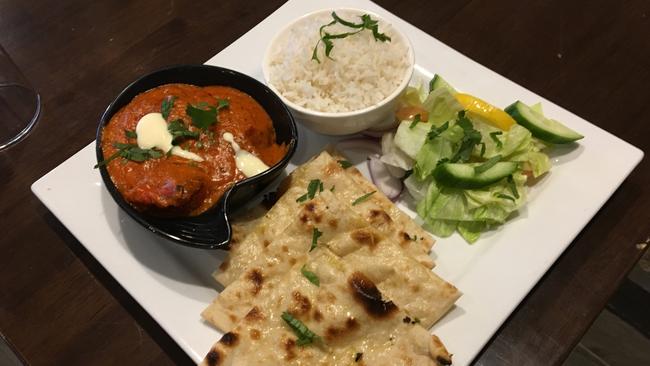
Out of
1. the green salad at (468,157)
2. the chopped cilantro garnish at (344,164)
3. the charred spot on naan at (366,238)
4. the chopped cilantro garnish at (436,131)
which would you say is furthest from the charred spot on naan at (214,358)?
the chopped cilantro garnish at (436,131)

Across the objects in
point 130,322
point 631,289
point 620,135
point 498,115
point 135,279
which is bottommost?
point 631,289

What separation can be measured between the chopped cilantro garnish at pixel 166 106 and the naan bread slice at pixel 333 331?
1072 millimetres

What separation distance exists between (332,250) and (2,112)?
2.48 metres

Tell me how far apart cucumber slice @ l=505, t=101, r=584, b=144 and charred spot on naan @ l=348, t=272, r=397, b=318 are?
4.36 feet

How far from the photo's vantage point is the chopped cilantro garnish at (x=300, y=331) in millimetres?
2268

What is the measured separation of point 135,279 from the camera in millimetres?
2656

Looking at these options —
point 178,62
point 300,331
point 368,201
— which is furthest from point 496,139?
point 178,62

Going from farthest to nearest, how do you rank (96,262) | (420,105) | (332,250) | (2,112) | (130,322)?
(2,112)
(420,105)
(96,262)
(130,322)
(332,250)

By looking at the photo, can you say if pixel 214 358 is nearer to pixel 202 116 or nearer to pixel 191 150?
pixel 191 150

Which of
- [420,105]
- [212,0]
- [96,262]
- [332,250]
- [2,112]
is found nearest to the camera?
[332,250]

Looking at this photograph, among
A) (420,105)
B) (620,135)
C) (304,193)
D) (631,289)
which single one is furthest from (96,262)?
(631,289)

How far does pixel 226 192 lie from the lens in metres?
2.59

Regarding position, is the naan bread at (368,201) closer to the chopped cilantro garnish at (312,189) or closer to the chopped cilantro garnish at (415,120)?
the chopped cilantro garnish at (312,189)

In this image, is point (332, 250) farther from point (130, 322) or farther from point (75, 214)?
point (75, 214)
